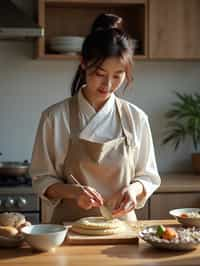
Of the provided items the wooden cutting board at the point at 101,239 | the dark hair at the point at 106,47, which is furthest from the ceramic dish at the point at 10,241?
the dark hair at the point at 106,47

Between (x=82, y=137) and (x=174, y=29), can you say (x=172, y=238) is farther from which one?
(x=174, y=29)

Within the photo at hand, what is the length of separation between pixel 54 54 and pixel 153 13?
0.58 meters

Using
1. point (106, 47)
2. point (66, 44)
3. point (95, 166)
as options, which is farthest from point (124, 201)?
point (66, 44)

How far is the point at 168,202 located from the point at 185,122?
0.70m

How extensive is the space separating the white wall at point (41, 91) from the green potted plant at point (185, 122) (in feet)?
0.15

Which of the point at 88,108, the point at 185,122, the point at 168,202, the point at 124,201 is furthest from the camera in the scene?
the point at 185,122

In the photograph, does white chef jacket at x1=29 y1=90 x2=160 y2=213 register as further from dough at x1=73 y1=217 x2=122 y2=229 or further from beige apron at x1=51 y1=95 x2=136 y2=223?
dough at x1=73 y1=217 x2=122 y2=229

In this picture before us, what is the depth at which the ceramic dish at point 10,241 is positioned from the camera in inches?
72.1

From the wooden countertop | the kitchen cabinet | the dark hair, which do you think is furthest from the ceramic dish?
the kitchen cabinet

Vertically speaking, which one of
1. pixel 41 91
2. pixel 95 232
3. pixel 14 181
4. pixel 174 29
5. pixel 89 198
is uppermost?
pixel 174 29

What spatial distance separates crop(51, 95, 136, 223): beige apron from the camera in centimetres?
219

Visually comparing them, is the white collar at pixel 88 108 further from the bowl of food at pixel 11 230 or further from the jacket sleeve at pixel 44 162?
the bowl of food at pixel 11 230

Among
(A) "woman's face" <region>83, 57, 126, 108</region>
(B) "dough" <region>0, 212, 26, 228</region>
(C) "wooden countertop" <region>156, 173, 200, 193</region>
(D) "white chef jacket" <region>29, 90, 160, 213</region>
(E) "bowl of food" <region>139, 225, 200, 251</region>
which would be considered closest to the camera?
(E) "bowl of food" <region>139, 225, 200, 251</region>

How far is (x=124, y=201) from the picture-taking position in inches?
79.7
